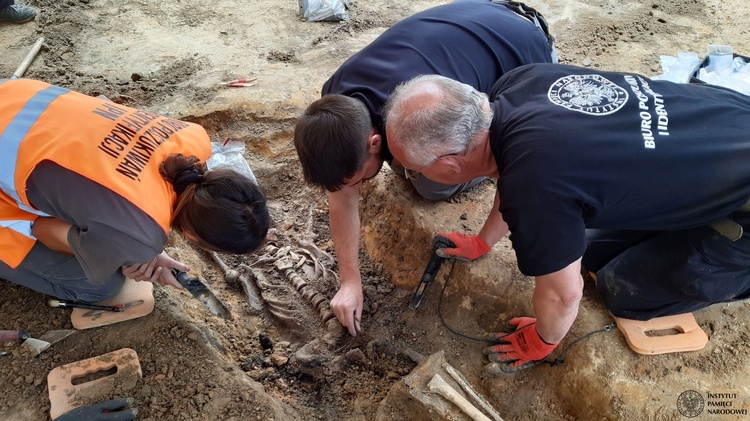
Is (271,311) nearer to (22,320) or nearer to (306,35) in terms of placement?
(22,320)

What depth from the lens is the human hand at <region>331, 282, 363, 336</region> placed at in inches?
121

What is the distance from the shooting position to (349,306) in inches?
121

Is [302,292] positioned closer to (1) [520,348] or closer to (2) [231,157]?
(2) [231,157]

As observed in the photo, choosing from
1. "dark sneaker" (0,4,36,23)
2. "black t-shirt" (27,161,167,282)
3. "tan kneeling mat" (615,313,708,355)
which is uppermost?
"black t-shirt" (27,161,167,282)

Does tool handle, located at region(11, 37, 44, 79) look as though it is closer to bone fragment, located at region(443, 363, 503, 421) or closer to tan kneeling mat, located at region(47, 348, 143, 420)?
tan kneeling mat, located at region(47, 348, 143, 420)

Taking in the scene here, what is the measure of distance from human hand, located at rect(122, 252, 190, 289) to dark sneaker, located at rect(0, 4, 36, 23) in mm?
4457

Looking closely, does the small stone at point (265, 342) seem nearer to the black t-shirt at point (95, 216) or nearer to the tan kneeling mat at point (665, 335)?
the black t-shirt at point (95, 216)

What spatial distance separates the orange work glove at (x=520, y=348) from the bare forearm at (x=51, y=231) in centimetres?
240

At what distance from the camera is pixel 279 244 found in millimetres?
3891

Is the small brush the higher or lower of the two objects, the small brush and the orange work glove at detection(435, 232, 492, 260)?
the higher

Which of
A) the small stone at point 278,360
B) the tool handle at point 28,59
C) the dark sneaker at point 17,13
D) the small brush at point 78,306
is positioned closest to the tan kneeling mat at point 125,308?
the small brush at point 78,306

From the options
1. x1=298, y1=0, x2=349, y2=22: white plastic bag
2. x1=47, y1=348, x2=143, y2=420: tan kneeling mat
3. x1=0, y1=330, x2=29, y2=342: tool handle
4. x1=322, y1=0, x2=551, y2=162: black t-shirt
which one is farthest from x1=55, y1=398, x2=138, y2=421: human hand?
x1=298, y1=0, x2=349, y2=22: white plastic bag

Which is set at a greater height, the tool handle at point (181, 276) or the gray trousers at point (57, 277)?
the gray trousers at point (57, 277)

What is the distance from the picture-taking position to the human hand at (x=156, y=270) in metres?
2.64
